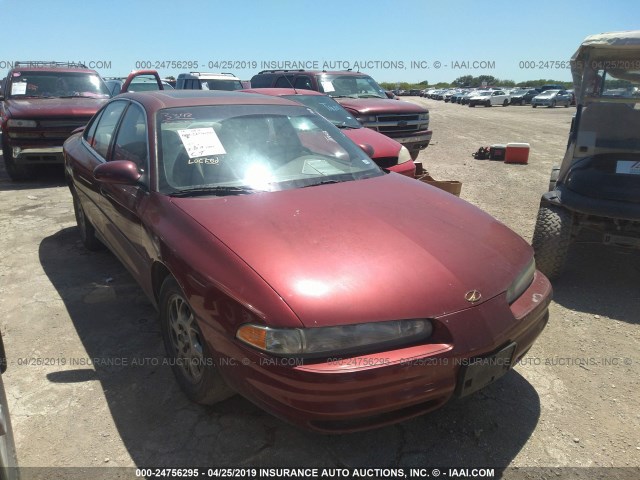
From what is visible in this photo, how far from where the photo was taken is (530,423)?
2.49 metres

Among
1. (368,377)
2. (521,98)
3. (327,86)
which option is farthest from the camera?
(521,98)

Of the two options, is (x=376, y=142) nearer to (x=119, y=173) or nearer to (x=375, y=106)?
(x=375, y=106)

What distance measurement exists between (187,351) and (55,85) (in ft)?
27.3

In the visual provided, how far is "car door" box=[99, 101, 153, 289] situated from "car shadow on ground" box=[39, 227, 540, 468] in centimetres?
57

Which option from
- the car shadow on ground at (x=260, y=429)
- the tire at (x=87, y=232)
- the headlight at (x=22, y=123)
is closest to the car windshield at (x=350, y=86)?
the headlight at (x=22, y=123)

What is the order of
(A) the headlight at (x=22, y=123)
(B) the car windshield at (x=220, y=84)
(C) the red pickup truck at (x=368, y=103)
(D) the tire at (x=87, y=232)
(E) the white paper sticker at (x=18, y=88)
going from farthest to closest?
(B) the car windshield at (x=220, y=84), (C) the red pickup truck at (x=368, y=103), (E) the white paper sticker at (x=18, y=88), (A) the headlight at (x=22, y=123), (D) the tire at (x=87, y=232)

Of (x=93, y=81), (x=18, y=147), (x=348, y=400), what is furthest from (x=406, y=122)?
(x=348, y=400)

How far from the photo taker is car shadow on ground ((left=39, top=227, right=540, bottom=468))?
224 centimetres

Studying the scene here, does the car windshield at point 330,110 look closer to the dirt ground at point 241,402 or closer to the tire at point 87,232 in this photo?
the tire at point 87,232

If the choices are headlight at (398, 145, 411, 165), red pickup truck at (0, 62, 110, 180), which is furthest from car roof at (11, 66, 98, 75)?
headlight at (398, 145, 411, 165)

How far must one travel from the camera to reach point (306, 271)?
2.02 meters

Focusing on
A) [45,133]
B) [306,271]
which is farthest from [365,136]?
[45,133]

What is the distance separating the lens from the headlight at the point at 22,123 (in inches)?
299

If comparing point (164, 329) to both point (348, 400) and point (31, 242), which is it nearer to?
point (348, 400)
